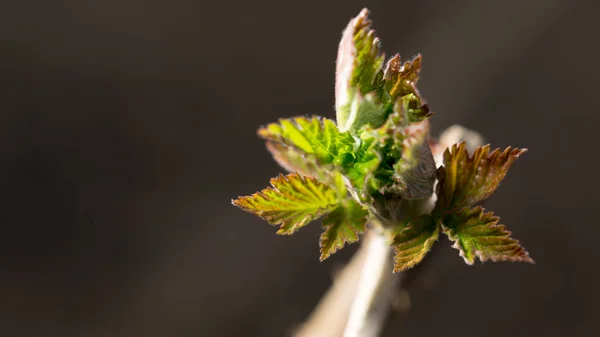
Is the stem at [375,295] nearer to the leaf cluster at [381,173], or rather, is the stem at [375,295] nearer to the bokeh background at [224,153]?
the leaf cluster at [381,173]

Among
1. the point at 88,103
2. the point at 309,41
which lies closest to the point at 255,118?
the point at 309,41

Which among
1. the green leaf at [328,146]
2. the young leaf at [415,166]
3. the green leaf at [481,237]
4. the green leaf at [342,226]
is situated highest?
the green leaf at [328,146]

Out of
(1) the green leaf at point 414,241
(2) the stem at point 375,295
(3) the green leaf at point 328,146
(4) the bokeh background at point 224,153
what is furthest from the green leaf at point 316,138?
(4) the bokeh background at point 224,153

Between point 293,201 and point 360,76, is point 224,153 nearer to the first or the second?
point 293,201

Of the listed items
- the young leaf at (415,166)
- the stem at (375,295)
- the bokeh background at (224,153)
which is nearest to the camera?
the young leaf at (415,166)

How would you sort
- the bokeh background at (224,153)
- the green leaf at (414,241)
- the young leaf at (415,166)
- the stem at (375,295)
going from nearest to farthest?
the young leaf at (415,166) → the green leaf at (414,241) → the stem at (375,295) → the bokeh background at (224,153)

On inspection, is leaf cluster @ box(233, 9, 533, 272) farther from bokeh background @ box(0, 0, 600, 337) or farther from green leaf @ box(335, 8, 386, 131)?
bokeh background @ box(0, 0, 600, 337)

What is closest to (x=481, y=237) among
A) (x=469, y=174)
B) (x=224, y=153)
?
(x=469, y=174)
